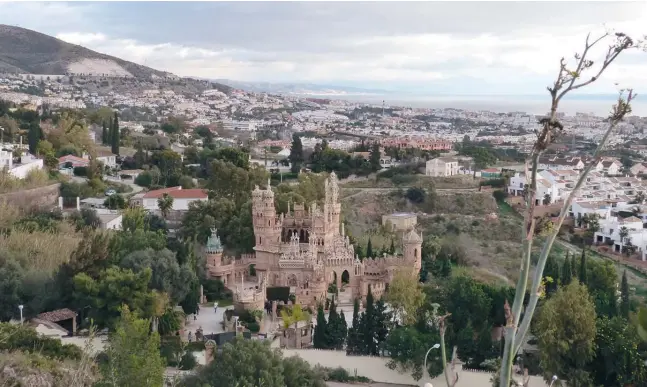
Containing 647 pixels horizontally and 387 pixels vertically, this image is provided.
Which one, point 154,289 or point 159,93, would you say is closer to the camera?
point 154,289

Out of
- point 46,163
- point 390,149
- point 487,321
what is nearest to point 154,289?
point 487,321

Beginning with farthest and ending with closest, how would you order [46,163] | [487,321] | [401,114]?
[401,114] < [46,163] < [487,321]

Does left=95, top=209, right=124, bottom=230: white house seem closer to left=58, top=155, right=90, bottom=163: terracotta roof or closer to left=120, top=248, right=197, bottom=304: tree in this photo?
left=120, top=248, right=197, bottom=304: tree

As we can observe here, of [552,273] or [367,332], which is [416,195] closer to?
[552,273]

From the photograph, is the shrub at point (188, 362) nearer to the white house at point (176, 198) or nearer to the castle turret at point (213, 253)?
the castle turret at point (213, 253)

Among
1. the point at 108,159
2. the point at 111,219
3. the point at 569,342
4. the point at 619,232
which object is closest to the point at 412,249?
the point at 569,342

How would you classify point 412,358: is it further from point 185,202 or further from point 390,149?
point 390,149

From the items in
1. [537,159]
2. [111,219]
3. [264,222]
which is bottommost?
[111,219]
